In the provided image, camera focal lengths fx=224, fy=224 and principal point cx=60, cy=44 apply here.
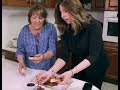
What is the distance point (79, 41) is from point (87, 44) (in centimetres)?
7

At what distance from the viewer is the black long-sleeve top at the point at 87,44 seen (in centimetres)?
159

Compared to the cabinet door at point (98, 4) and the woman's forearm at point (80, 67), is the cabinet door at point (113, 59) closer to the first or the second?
the cabinet door at point (98, 4)

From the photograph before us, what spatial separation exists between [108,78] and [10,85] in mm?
2167

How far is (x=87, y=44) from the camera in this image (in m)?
1.69

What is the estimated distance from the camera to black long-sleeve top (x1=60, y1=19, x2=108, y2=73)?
1589mm

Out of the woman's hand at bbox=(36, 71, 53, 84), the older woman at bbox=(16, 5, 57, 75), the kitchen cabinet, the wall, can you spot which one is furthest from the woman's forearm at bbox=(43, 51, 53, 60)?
the kitchen cabinet

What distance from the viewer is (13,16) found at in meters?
3.18

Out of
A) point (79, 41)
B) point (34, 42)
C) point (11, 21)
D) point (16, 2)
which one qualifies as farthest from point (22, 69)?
point (11, 21)

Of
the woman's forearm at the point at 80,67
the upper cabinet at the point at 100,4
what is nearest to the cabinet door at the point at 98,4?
the upper cabinet at the point at 100,4

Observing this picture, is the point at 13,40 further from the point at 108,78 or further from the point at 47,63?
the point at 108,78

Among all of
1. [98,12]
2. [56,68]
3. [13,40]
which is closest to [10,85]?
[56,68]

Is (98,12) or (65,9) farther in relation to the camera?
(98,12)

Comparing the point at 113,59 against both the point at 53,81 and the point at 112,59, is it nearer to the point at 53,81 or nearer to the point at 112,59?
the point at 112,59

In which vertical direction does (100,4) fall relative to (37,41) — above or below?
above
